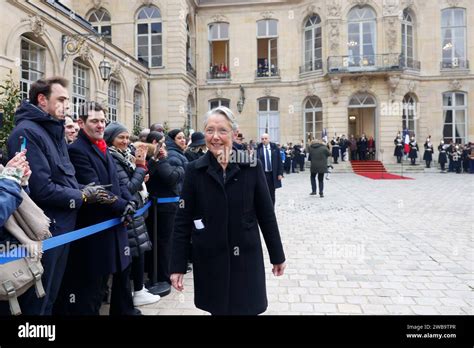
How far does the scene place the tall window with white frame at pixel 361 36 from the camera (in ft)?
75.6

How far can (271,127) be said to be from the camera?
26.5 m

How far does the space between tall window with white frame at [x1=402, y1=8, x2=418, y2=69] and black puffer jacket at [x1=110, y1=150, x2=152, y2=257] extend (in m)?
24.6

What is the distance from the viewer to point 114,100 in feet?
56.6

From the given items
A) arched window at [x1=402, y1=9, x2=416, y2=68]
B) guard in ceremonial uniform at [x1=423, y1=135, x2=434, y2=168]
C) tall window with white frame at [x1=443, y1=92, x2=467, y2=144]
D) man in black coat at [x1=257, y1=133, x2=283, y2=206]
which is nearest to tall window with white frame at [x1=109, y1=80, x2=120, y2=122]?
man in black coat at [x1=257, y1=133, x2=283, y2=206]

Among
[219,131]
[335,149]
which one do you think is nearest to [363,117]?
[335,149]

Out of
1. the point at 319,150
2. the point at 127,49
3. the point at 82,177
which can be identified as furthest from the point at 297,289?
the point at 127,49

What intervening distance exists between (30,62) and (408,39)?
2325 cm

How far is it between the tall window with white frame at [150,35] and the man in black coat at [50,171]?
2070 centimetres

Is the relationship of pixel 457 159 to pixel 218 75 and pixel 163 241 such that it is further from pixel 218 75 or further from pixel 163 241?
pixel 163 241

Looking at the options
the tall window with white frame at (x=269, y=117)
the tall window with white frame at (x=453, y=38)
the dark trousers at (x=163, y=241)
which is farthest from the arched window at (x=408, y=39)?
the dark trousers at (x=163, y=241)

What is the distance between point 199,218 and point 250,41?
999 inches

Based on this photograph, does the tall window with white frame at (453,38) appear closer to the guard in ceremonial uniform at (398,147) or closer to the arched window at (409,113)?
the arched window at (409,113)

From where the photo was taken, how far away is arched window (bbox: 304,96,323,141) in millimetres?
24864

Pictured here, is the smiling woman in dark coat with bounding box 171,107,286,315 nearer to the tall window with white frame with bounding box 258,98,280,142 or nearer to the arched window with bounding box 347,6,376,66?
the arched window with bounding box 347,6,376,66
